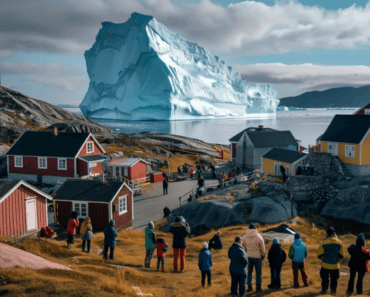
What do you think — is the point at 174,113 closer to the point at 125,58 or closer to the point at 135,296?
the point at 125,58

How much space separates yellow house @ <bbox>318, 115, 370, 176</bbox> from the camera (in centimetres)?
2925

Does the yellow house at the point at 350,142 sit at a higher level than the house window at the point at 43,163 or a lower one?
higher

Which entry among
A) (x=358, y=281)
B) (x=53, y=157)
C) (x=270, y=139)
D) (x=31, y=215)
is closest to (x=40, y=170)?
(x=53, y=157)

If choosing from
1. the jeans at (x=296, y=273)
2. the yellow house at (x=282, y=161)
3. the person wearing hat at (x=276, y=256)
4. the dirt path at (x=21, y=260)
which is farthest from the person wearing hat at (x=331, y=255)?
the yellow house at (x=282, y=161)

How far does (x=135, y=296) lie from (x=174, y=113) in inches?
4878

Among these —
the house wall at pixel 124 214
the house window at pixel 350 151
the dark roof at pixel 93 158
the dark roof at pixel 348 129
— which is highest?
A: the dark roof at pixel 348 129

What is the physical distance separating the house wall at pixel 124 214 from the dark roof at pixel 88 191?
0.59 metres

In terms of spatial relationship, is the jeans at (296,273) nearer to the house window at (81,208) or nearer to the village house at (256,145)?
the house window at (81,208)

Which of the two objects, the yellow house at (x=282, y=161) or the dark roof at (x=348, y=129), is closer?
the dark roof at (x=348, y=129)

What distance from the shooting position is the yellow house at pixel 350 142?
96.0 ft

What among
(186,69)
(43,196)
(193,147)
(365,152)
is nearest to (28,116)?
(193,147)

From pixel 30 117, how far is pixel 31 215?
192 feet

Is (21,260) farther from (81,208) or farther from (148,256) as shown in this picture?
(81,208)

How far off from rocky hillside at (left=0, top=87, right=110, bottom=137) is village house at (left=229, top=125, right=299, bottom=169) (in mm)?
29506
